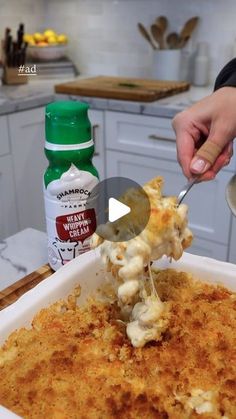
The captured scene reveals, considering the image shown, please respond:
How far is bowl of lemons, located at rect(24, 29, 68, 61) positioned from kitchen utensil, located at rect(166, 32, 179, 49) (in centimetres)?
60

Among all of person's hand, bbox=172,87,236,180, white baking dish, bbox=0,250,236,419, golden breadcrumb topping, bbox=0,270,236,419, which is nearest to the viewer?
golden breadcrumb topping, bbox=0,270,236,419

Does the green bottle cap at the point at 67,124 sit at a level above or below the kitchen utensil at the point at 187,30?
below

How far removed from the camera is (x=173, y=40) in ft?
7.34

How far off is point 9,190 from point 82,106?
4.62ft

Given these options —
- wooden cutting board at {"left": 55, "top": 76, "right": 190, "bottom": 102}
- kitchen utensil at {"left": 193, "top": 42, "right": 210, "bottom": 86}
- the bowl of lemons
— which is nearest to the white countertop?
wooden cutting board at {"left": 55, "top": 76, "right": 190, "bottom": 102}

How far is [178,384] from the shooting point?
562 mm

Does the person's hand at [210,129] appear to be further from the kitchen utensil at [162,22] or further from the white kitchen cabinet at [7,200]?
the kitchen utensil at [162,22]

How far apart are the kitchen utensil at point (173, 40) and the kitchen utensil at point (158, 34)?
0.03 m

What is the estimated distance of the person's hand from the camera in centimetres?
77

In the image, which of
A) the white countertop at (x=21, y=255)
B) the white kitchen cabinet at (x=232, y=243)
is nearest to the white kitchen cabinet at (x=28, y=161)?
the white kitchen cabinet at (x=232, y=243)

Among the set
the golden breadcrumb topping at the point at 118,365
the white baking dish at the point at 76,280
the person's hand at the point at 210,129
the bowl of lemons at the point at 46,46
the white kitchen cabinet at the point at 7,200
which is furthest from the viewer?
the bowl of lemons at the point at 46,46

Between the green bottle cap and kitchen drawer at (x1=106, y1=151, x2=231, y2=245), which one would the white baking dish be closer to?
the green bottle cap

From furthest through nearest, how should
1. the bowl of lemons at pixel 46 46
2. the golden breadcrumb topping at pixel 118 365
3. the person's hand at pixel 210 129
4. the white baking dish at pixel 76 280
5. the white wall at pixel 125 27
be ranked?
the bowl of lemons at pixel 46 46
the white wall at pixel 125 27
the person's hand at pixel 210 129
the white baking dish at pixel 76 280
the golden breadcrumb topping at pixel 118 365

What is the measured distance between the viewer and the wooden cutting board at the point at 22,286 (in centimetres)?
70
